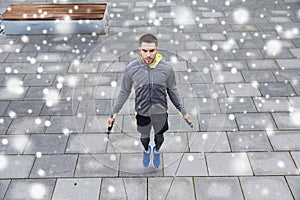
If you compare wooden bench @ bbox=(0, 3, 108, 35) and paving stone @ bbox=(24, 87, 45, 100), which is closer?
paving stone @ bbox=(24, 87, 45, 100)

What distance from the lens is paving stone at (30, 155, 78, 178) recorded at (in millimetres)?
5312

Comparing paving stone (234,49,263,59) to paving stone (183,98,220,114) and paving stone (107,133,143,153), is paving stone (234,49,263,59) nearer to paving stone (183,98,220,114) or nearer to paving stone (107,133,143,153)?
paving stone (183,98,220,114)

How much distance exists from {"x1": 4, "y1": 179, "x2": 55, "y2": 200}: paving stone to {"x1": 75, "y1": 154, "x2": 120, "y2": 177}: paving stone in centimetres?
49

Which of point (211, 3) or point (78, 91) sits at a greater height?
point (78, 91)

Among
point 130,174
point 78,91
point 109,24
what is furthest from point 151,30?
point 130,174

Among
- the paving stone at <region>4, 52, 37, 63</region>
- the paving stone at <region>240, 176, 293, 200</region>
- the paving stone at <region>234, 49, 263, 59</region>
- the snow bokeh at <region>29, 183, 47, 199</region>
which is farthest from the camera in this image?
the paving stone at <region>4, 52, 37, 63</region>

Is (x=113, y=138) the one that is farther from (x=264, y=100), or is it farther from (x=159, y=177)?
(x=264, y=100)

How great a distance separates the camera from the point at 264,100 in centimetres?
678

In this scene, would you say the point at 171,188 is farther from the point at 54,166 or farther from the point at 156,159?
the point at 54,166

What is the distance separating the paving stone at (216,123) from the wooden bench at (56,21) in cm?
471

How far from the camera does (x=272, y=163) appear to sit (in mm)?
5375

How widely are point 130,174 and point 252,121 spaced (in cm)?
266

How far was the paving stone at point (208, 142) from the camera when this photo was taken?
5.68 metres

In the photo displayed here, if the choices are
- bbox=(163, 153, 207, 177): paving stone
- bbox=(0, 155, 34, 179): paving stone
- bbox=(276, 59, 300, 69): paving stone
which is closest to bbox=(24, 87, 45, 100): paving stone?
bbox=(0, 155, 34, 179): paving stone
